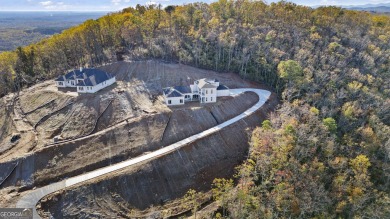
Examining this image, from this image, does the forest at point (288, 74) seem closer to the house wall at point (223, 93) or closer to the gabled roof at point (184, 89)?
the house wall at point (223, 93)

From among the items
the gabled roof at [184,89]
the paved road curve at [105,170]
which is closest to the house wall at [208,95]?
the gabled roof at [184,89]

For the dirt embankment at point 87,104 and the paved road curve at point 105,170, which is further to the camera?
the dirt embankment at point 87,104

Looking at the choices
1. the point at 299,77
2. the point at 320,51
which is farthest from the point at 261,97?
the point at 320,51

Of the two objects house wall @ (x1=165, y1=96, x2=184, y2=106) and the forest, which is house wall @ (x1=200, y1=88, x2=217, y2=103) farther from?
the forest

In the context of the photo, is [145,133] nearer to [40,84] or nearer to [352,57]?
[40,84]

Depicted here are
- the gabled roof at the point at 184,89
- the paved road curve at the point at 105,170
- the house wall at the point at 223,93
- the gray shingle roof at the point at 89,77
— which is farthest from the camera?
the house wall at the point at 223,93

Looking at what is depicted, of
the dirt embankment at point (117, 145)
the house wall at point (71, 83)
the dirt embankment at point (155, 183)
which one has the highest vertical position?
the house wall at point (71, 83)

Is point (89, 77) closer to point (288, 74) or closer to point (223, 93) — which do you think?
point (223, 93)

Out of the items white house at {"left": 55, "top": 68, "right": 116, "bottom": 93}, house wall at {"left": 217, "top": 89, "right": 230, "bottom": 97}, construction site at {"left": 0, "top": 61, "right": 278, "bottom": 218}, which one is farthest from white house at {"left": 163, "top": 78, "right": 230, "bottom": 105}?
white house at {"left": 55, "top": 68, "right": 116, "bottom": 93}
